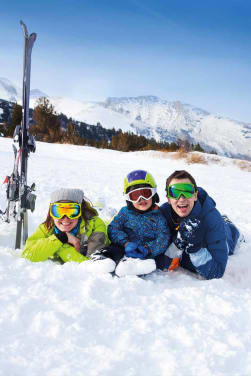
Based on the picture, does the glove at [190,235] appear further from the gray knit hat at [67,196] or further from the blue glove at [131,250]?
the gray knit hat at [67,196]

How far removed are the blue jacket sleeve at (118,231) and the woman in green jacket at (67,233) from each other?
0.08 metres

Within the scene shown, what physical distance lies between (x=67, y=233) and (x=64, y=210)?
Answer: 9.9 inches

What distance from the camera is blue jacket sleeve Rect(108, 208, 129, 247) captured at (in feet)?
10.6

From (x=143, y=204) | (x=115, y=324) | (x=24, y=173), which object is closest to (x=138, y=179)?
(x=143, y=204)

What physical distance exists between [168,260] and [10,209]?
250 centimetres

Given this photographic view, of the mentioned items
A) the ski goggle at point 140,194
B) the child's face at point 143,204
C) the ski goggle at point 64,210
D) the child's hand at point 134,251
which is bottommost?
the child's hand at point 134,251

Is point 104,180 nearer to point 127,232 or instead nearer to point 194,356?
point 127,232

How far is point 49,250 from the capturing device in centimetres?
296

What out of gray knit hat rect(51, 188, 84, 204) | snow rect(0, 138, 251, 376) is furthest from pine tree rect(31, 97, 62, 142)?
snow rect(0, 138, 251, 376)

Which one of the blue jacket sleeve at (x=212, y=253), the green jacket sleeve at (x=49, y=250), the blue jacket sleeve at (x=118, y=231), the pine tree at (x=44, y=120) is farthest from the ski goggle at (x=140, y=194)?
the pine tree at (x=44, y=120)

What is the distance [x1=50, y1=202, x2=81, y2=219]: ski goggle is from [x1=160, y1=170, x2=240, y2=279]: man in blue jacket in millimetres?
987

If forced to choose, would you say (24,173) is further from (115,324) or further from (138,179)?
(115,324)

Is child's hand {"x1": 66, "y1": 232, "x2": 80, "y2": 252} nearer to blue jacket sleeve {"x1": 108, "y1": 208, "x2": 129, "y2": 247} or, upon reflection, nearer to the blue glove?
blue jacket sleeve {"x1": 108, "y1": 208, "x2": 129, "y2": 247}

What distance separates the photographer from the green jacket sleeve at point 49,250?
2.93 metres
